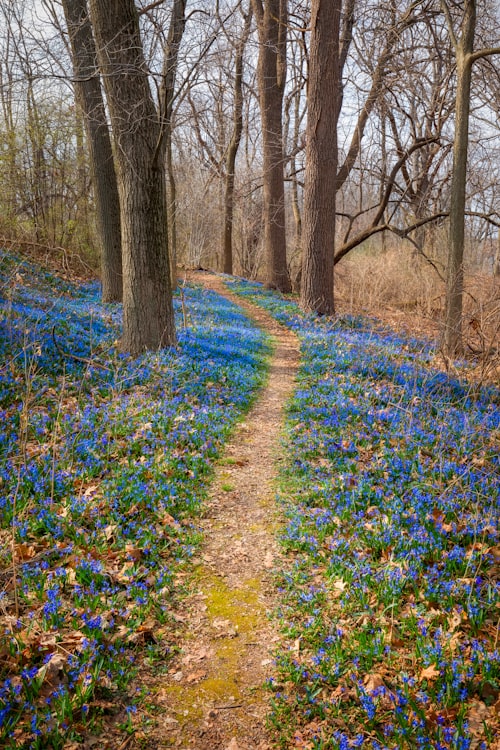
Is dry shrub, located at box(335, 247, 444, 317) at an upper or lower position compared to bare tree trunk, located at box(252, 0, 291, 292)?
lower

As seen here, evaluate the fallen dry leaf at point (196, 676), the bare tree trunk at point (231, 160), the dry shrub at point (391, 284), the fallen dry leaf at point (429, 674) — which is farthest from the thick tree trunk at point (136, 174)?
the bare tree trunk at point (231, 160)

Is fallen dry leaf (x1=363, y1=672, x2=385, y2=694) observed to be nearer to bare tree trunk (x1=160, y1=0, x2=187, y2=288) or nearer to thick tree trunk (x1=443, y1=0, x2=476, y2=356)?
bare tree trunk (x1=160, y1=0, x2=187, y2=288)

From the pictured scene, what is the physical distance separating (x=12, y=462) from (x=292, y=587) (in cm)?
302

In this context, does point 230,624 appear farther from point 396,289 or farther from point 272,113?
point 272,113

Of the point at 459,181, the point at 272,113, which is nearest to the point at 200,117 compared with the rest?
the point at 272,113

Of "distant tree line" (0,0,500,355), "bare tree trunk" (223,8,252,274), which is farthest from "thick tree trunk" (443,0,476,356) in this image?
"bare tree trunk" (223,8,252,274)

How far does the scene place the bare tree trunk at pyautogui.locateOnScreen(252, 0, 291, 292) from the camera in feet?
58.8

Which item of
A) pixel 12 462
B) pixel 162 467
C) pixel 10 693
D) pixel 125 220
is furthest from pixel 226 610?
pixel 125 220

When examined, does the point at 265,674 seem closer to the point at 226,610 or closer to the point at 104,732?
the point at 226,610

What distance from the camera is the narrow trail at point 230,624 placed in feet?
9.72

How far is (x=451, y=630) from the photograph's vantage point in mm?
3361

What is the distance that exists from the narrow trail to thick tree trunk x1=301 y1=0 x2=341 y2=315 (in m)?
8.17

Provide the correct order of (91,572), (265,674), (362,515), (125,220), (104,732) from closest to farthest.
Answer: (104,732) → (265,674) → (91,572) → (362,515) → (125,220)

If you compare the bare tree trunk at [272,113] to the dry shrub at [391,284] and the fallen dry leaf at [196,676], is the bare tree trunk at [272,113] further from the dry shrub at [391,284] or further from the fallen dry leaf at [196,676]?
the fallen dry leaf at [196,676]
